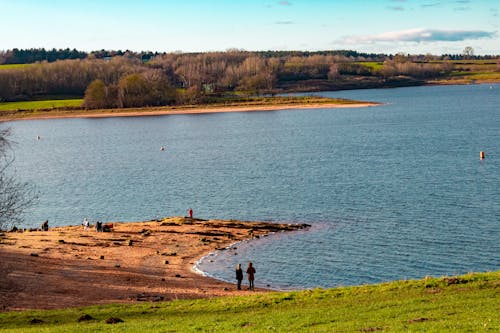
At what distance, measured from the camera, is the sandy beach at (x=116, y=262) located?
3084cm

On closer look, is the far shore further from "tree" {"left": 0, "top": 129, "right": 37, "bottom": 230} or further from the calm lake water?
"tree" {"left": 0, "top": 129, "right": 37, "bottom": 230}

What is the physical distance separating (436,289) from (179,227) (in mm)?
27138

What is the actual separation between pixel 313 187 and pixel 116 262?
3177 centimetres

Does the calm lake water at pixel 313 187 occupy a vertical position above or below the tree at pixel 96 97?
below

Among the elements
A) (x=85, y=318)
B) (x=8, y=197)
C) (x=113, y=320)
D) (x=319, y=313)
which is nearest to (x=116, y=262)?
(x=8, y=197)

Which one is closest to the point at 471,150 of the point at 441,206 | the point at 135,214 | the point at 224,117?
the point at 441,206

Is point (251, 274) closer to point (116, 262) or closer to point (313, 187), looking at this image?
point (116, 262)

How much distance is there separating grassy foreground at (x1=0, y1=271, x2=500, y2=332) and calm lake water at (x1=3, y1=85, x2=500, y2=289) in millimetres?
10064

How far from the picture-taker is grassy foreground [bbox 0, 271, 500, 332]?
64.5 feet

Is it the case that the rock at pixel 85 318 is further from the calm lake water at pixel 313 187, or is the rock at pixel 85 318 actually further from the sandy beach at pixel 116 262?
the calm lake water at pixel 313 187

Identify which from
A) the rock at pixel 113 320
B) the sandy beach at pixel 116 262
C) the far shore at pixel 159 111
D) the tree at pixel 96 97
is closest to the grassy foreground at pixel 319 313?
the rock at pixel 113 320

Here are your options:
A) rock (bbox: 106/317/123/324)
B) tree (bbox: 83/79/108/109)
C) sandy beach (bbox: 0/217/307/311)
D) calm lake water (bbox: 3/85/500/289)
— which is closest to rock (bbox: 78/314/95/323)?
rock (bbox: 106/317/123/324)

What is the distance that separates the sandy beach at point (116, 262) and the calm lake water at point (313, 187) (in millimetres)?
2574

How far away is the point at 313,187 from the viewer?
67.4 m
